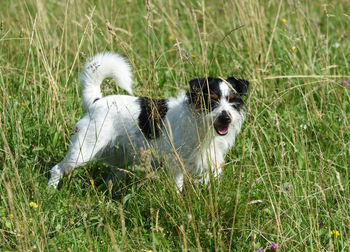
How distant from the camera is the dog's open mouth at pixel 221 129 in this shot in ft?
10.6

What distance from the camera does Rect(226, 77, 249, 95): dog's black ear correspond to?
3.44 m

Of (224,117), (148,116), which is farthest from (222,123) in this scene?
(148,116)

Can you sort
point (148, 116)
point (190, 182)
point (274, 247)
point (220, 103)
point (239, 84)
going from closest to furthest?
1. point (274, 247)
2. point (190, 182)
3. point (220, 103)
4. point (239, 84)
5. point (148, 116)

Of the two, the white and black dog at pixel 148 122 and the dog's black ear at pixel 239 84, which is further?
the dog's black ear at pixel 239 84

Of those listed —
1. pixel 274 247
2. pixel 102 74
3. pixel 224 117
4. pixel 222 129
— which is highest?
pixel 102 74

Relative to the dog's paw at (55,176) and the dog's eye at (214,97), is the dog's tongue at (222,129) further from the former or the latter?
the dog's paw at (55,176)

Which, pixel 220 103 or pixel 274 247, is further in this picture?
pixel 220 103

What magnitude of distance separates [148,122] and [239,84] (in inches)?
28.9

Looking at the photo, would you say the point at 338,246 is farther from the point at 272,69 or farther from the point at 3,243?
the point at 272,69

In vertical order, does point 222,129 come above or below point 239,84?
below

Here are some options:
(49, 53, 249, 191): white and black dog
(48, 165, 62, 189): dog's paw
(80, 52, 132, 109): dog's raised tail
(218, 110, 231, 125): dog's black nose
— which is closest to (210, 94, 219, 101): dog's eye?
(49, 53, 249, 191): white and black dog

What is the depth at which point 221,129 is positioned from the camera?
3.26m

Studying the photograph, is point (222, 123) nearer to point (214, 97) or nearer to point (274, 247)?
point (214, 97)

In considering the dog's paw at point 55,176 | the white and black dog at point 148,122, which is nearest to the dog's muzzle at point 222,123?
the white and black dog at point 148,122
